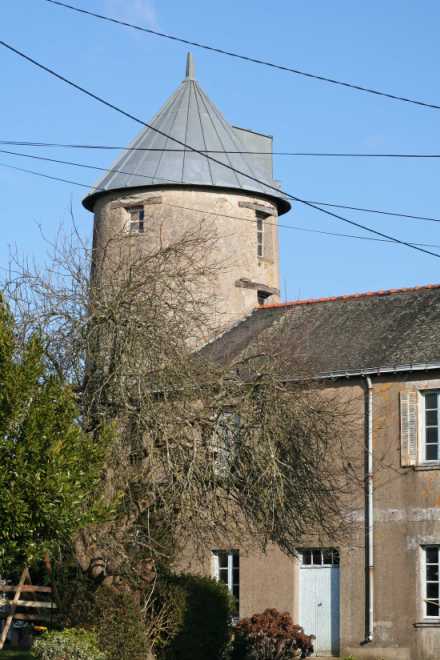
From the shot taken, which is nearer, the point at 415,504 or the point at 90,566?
the point at 90,566

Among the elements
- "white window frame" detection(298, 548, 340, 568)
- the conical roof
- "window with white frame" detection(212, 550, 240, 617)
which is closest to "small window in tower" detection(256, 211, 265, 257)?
the conical roof

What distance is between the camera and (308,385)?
23.5 m

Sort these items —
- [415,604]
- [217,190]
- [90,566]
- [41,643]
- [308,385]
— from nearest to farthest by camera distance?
[41,643] < [90,566] < [308,385] < [415,604] < [217,190]

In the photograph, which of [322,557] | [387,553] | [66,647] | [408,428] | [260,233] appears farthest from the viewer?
[260,233]

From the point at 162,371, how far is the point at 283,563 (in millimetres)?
10219

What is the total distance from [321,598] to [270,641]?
2.57 m

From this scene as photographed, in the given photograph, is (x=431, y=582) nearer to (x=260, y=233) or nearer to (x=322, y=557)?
(x=322, y=557)

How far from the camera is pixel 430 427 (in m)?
27.8

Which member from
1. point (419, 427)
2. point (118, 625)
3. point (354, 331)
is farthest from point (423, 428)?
point (118, 625)

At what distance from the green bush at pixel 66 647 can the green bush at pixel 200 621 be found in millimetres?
3323

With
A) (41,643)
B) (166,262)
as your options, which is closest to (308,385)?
(166,262)

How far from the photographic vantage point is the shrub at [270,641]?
85.3 ft

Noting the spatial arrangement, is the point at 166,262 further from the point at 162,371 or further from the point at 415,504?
the point at 415,504

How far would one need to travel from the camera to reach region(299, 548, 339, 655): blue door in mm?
27984
